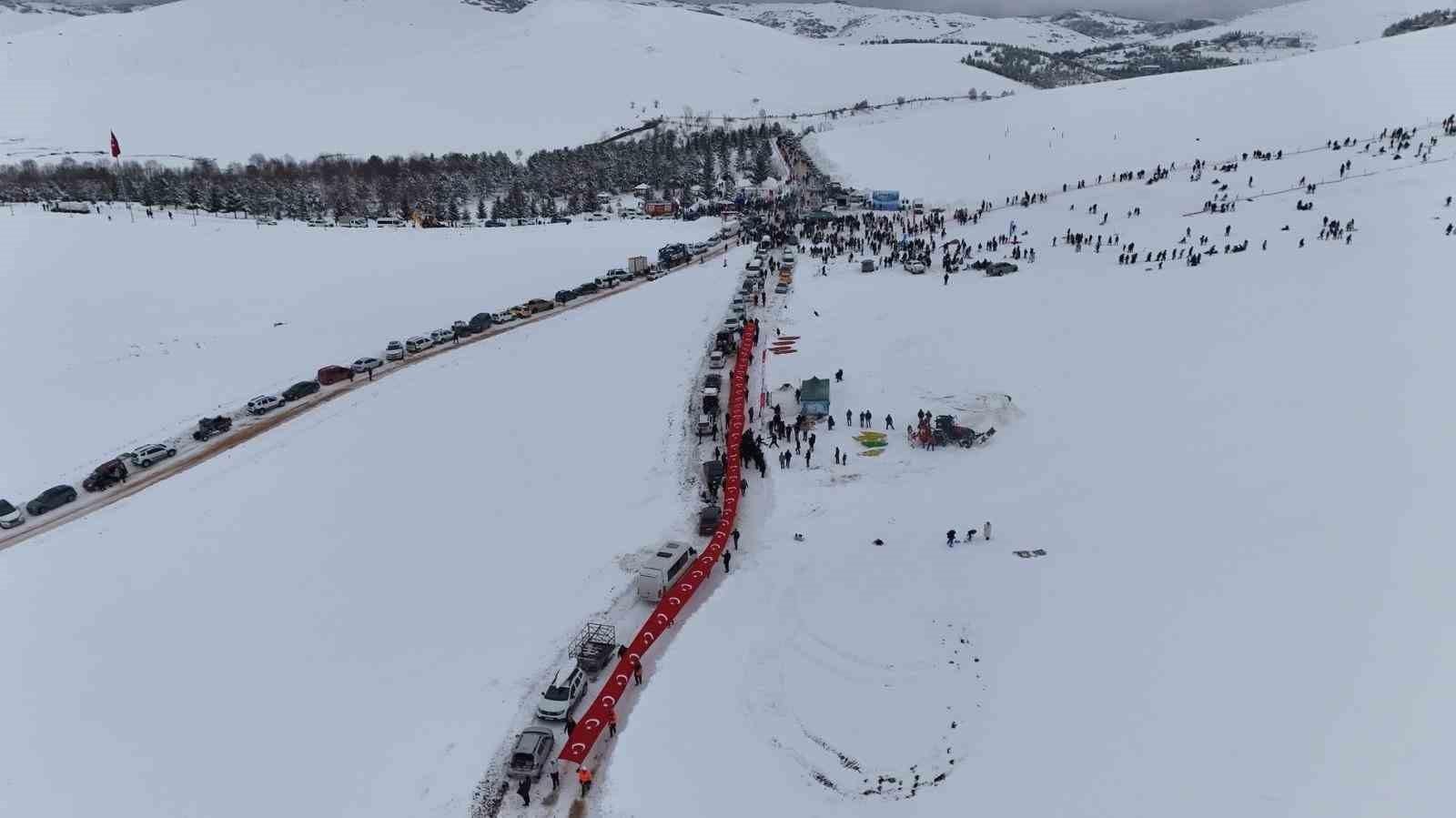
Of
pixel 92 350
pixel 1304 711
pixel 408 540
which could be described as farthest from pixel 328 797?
pixel 92 350

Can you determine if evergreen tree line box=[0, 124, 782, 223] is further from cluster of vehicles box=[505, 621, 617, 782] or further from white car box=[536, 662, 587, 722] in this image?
white car box=[536, 662, 587, 722]

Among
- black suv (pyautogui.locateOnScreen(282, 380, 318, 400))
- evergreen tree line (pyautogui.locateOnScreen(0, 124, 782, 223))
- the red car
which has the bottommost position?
black suv (pyautogui.locateOnScreen(282, 380, 318, 400))

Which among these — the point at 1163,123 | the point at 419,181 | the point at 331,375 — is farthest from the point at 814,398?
the point at 419,181

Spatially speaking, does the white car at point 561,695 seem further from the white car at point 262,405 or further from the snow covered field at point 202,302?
the white car at point 262,405

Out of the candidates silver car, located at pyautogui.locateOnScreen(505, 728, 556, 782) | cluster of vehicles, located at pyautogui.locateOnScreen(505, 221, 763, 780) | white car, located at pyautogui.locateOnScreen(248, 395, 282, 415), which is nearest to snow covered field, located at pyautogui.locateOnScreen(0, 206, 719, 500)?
white car, located at pyautogui.locateOnScreen(248, 395, 282, 415)

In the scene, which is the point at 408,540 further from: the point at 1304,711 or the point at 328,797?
the point at 1304,711
